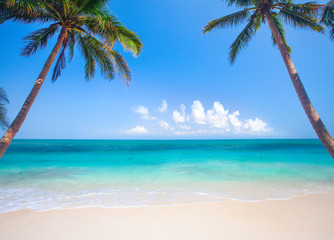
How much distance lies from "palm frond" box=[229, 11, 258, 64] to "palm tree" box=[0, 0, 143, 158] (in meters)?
4.36

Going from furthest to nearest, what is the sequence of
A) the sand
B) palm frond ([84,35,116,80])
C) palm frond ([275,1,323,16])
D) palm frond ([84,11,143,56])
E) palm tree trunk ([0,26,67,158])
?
palm frond ([84,35,116,80])
palm frond ([84,11,143,56])
palm frond ([275,1,323,16])
palm tree trunk ([0,26,67,158])
the sand

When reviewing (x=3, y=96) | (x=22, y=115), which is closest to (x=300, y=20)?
(x=22, y=115)

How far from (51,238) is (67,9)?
6631 mm

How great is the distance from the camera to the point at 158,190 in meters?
6.04

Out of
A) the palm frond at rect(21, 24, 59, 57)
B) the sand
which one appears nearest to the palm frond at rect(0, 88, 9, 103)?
the palm frond at rect(21, 24, 59, 57)

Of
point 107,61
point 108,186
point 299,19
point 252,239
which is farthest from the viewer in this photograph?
point 107,61

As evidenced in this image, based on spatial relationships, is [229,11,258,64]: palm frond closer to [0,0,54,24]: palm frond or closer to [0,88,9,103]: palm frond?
[0,0,54,24]: palm frond

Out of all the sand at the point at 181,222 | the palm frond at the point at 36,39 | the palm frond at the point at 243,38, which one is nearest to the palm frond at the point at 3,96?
the palm frond at the point at 36,39

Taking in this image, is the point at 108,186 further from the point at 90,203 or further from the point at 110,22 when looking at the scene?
the point at 110,22

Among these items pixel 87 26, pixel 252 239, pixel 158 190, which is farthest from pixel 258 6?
pixel 158 190

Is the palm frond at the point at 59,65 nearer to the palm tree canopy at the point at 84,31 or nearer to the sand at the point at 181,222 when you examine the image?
the palm tree canopy at the point at 84,31

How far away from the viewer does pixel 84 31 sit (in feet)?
19.4

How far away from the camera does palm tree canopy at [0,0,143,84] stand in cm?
529

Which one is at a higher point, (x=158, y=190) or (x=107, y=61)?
(x=107, y=61)
